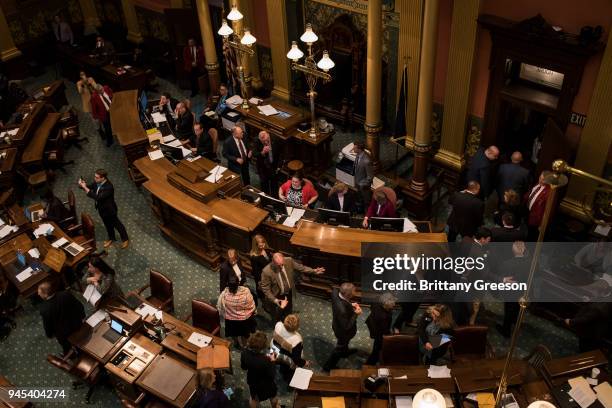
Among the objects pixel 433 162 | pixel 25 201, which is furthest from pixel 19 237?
pixel 433 162

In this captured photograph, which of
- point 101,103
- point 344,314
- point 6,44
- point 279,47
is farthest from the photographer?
point 6,44

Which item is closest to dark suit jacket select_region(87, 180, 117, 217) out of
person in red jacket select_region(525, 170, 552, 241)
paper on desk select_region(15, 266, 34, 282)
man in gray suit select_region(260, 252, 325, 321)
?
paper on desk select_region(15, 266, 34, 282)

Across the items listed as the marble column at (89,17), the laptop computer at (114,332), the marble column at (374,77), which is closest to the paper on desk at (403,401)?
the laptop computer at (114,332)

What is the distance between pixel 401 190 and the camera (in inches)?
381

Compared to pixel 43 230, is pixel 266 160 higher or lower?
higher

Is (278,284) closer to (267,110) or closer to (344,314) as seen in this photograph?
(344,314)

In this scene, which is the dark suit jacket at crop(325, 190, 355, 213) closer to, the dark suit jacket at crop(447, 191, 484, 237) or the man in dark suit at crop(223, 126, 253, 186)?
the dark suit jacket at crop(447, 191, 484, 237)

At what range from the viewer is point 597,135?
26.1 feet

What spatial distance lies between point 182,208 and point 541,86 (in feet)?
18.7

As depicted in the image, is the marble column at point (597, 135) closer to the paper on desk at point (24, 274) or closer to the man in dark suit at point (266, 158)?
the man in dark suit at point (266, 158)

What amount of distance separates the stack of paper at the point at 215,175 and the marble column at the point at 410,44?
11.9ft

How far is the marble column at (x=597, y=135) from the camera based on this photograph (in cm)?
755

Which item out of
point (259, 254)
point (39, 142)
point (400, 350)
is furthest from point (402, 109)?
point (39, 142)

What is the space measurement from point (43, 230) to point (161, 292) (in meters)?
2.46
